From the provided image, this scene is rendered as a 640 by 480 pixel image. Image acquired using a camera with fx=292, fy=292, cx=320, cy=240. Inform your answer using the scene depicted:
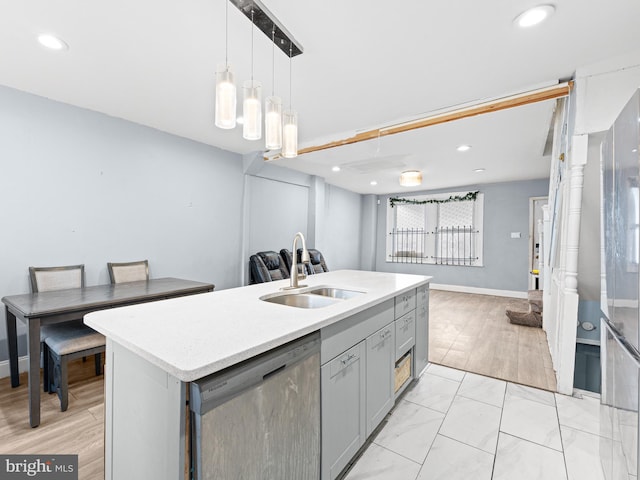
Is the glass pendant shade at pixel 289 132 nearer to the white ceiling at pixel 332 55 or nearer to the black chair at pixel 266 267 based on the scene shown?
the white ceiling at pixel 332 55

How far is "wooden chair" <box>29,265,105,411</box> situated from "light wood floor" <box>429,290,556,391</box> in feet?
9.81

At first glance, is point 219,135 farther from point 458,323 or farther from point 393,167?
point 458,323

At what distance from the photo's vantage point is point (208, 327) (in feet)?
3.83

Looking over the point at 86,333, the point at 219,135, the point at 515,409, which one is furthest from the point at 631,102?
the point at 219,135

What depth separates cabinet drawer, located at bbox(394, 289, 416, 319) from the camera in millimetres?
2044

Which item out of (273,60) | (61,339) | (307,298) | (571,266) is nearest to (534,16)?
(273,60)

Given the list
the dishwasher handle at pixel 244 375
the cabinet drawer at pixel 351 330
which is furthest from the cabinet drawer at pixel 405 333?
the dishwasher handle at pixel 244 375

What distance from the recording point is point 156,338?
1.04m

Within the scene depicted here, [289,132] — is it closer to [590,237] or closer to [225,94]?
[225,94]

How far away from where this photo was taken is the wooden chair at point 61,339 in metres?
2.03

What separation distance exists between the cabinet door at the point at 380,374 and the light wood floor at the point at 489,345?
4.09 ft

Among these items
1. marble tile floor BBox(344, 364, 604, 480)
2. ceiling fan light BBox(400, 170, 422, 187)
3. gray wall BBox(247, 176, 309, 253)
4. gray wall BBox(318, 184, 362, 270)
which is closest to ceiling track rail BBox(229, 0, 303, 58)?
marble tile floor BBox(344, 364, 604, 480)

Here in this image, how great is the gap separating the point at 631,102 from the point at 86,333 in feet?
10.8

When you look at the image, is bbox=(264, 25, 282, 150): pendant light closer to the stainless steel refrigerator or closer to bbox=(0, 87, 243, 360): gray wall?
the stainless steel refrigerator
